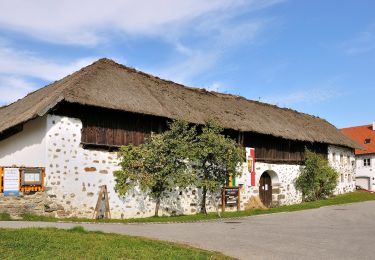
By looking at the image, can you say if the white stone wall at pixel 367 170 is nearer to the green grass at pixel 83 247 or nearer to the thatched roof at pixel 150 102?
the thatched roof at pixel 150 102

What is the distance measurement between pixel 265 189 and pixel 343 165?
13075 millimetres

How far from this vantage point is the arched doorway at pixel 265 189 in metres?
26.1

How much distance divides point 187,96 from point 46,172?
10124 mm

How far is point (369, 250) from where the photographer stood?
9.55 meters

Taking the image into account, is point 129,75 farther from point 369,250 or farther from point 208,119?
point 369,250

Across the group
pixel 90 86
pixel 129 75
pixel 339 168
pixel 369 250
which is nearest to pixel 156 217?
pixel 90 86

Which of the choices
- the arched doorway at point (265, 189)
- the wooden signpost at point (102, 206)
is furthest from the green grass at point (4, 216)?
the arched doorway at point (265, 189)

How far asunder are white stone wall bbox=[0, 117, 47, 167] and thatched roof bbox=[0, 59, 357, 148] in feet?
1.93

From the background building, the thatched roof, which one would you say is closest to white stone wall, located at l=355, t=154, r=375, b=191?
the background building

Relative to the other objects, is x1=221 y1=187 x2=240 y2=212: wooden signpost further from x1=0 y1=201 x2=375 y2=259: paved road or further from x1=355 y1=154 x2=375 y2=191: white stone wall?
x1=355 y1=154 x2=375 y2=191: white stone wall

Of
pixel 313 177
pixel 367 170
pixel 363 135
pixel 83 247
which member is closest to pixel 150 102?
pixel 83 247

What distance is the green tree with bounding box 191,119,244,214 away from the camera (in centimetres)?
1862

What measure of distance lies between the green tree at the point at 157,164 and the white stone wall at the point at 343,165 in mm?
18942

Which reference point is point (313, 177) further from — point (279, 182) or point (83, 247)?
point (83, 247)
